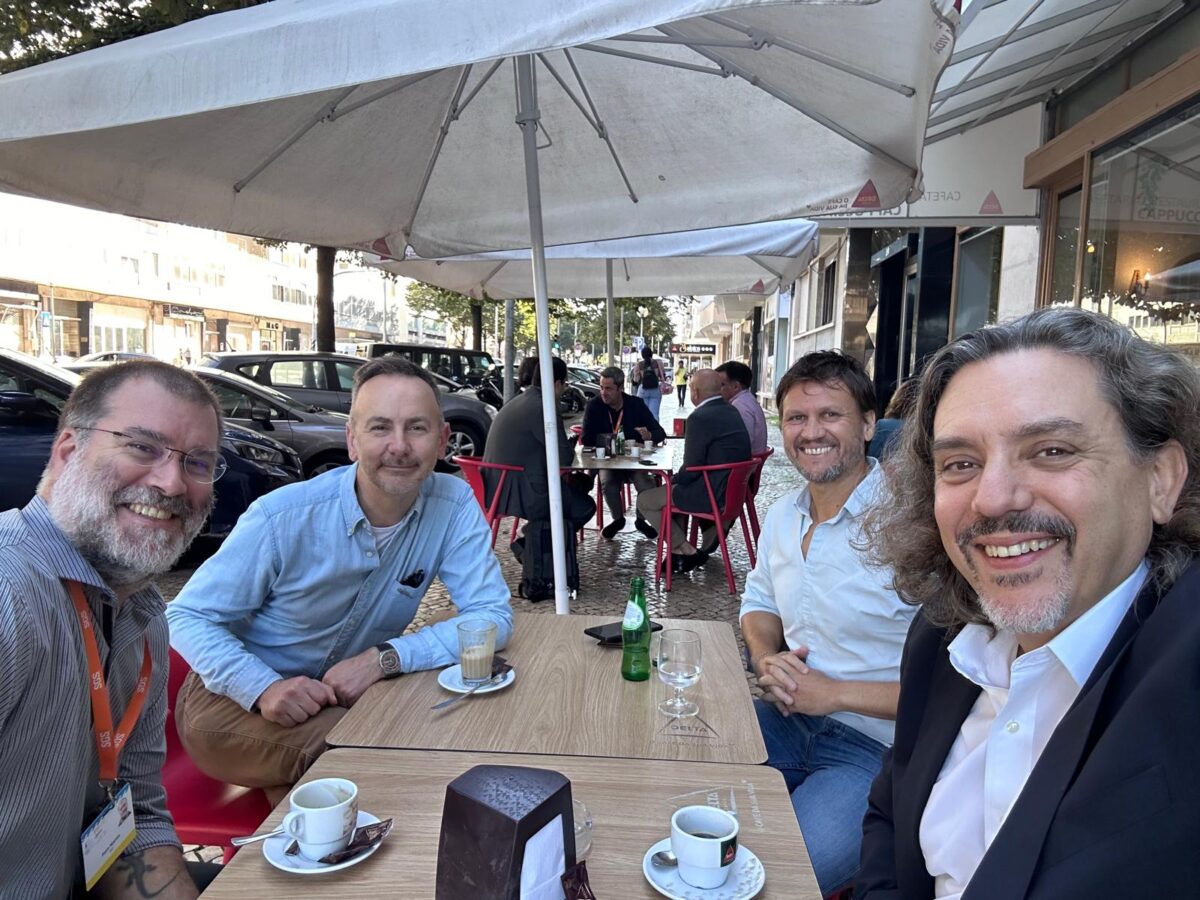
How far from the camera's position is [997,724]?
130 centimetres

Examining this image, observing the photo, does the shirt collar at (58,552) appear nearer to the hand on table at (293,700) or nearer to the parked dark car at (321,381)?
the hand on table at (293,700)

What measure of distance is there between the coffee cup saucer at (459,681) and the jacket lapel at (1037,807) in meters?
1.23

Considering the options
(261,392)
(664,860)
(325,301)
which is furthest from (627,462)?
(325,301)

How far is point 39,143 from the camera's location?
8.16ft

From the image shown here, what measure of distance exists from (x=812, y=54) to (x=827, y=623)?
186 centimetres

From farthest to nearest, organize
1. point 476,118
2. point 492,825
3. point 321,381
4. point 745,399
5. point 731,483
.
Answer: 1. point 321,381
2. point 745,399
3. point 731,483
4. point 476,118
5. point 492,825

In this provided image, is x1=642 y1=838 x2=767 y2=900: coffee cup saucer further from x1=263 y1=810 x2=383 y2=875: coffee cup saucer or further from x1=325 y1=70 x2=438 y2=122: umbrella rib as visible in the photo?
x1=325 y1=70 x2=438 y2=122: umbrella rib

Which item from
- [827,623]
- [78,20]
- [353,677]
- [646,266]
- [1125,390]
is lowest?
[353,677]

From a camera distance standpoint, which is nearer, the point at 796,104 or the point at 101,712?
the point at 101,712

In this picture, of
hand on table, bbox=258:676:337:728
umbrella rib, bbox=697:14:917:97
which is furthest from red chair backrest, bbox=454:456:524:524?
umbrella rib, bbox=697:14:917:97

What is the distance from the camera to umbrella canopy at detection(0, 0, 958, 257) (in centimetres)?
159

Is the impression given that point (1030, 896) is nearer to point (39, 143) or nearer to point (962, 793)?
point (962, 793)

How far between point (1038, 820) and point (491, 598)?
5.60 ft

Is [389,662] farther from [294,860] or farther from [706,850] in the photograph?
[706,850]
